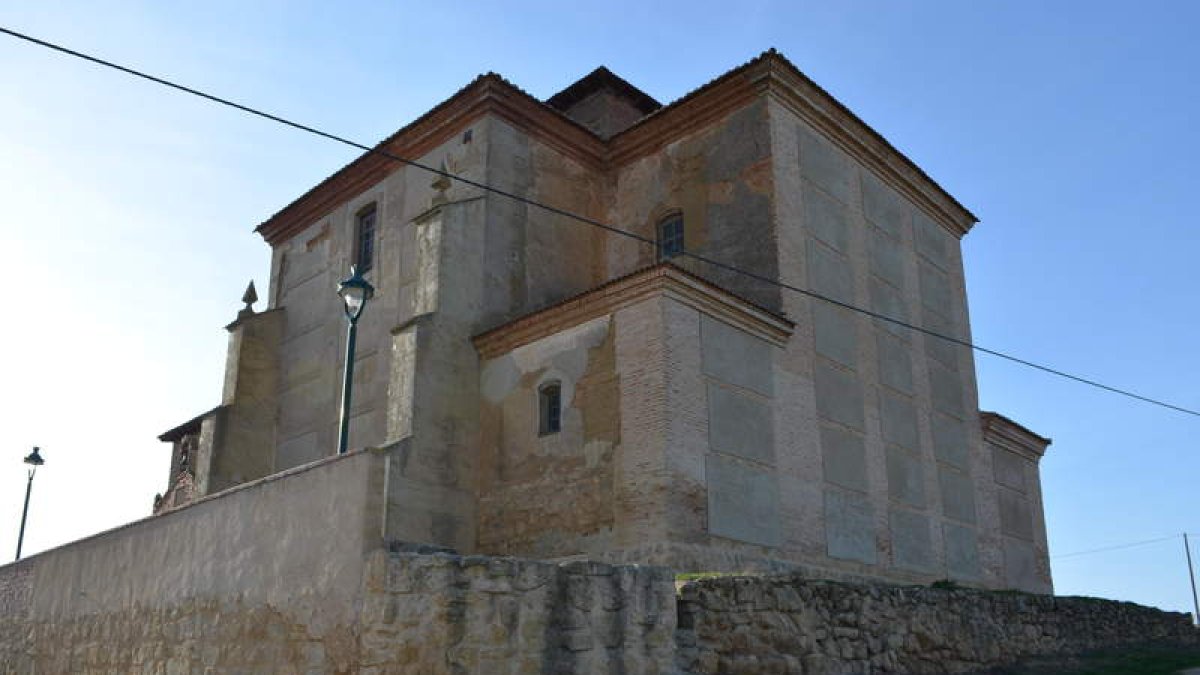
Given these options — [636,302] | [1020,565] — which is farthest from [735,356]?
[1020,565]

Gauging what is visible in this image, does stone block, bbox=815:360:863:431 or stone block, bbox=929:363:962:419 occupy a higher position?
stone block, bbox=929:363:962:419

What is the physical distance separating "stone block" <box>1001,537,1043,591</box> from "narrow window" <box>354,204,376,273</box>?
14933 millimetres

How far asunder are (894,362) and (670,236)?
5200 millimetres

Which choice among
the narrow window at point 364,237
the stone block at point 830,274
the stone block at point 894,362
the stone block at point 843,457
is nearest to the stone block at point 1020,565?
the stone block at point 894,362

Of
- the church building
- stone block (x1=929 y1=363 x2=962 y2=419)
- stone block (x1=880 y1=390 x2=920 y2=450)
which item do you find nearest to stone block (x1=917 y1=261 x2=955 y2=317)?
the church building

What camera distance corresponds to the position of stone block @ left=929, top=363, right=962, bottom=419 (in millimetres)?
21516

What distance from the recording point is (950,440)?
2139cm

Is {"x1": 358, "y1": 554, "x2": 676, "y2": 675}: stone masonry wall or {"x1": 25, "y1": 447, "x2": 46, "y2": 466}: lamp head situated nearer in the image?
{"x1": 358, "y1": 554, "x2": 676, "y2": 675}: stone masonry wall

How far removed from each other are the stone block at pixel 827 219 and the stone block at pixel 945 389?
12.2 ft

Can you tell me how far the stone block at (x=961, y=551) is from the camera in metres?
20.0

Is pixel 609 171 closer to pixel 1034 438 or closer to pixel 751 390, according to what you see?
pixel 751 390

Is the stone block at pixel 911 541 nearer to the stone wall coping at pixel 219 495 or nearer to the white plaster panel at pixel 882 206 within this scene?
the white plaster panel at pixel 882 206

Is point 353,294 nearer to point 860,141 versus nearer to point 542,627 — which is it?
point 542,627

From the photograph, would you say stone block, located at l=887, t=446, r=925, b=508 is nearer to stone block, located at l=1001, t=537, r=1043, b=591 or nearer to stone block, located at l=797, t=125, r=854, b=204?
stone block, located at l=1001, t=537, r=1043, b=591
